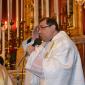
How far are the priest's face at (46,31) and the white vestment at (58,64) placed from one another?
62mm

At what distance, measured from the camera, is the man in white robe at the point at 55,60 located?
13.1 ft

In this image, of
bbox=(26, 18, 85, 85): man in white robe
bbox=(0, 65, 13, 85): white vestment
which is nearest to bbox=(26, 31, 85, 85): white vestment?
bbox=(26, 18, 85, 85): man in white robe

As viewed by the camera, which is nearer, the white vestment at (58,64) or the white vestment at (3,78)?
the white vestment at (58,64)

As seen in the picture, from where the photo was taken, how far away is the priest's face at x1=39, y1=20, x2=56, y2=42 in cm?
418

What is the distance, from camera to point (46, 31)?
4.18 meters

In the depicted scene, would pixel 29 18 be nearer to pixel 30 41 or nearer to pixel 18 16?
→ pixel 18 16

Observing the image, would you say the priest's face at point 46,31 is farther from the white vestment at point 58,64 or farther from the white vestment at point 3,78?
the white vestment at point 3,78

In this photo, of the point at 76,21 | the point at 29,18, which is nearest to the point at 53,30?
the point at 76,21

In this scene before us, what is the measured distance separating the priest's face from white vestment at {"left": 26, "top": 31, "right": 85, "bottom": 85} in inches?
2.4

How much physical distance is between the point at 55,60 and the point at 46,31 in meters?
0.39

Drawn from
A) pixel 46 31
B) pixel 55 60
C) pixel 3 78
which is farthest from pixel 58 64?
pixel 3 78

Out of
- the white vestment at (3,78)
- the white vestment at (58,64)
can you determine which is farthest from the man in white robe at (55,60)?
the white vestment at (3,78)

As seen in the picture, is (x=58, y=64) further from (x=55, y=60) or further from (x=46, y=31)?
(x=46, y=31)

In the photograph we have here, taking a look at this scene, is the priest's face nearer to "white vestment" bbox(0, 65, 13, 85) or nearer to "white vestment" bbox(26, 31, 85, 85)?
"white vestment" bbox(26, 31, 85, 85)
